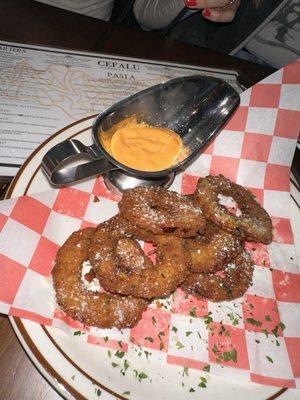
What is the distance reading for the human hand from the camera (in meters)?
2.55

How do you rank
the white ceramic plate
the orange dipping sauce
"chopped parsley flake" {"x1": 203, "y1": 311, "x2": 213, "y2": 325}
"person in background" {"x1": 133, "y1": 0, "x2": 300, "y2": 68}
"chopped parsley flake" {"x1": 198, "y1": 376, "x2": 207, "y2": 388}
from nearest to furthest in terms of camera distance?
the white ceramic plate, "chopped parsley flake" {"x1": 198, "y1": 376, "x2": 207, "y2": 388}, "chopped parsley flake" {"x1": 203, "y1": 311, "x2": 213, "y2": 325}, the orange dipping sauce, "person in background" {"x1": 133, "y1": 0, "x2": 300, "y2": 68}

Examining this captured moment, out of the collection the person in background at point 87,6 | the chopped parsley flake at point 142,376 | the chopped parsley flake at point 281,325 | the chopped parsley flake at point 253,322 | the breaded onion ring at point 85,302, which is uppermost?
the person in background at point 87,6

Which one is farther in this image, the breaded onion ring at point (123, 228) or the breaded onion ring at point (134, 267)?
the breaded onion ring at point (123, 228)

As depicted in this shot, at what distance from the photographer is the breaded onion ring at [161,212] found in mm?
1398

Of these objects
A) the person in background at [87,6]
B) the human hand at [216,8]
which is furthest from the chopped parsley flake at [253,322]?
the person in background at [87,6]

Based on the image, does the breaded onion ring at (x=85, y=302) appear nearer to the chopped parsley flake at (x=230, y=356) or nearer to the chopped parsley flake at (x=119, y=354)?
the chopped parsley flake at (x=119, y=354)

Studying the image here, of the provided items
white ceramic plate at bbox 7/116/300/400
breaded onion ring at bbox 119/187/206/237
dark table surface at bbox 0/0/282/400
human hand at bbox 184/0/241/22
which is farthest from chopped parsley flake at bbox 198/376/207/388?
human hand at bbox 184/0/241/22

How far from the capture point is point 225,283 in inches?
57.4

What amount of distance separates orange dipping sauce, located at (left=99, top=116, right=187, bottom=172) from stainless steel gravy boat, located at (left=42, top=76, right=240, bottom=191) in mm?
41

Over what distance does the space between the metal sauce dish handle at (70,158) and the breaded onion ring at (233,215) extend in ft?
1.45

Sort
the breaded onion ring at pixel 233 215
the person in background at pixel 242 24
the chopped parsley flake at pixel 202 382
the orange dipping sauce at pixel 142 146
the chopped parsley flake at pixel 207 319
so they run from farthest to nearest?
1. the person in background at pixel 242 24
2. the orange dipping sauce at pixel 142 146
3. the breaded onion ring at pixel 233 215
4. the chopped parsley flake at pixel 207 319
5. the chopped parsley flake at pixel 202 382

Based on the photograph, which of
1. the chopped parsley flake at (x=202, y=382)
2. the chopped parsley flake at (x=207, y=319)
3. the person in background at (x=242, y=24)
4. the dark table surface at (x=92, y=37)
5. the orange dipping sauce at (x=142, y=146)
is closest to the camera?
the chopped parsley flake at (x=202, y=382)

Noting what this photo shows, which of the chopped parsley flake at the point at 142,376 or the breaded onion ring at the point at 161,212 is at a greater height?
the breaded onion ring at the point at 161,212

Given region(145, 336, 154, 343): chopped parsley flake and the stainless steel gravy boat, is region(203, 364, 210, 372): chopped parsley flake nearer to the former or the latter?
region(145, 336, 154, 343): chopped parsley flake
